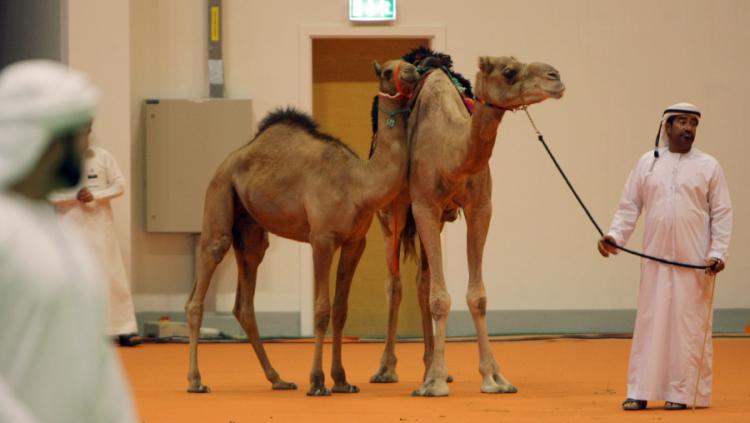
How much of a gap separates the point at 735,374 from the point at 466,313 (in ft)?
15.2

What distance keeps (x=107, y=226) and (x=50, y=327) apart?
431 inches

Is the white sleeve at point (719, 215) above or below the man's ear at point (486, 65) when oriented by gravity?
below

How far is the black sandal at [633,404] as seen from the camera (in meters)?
7.85

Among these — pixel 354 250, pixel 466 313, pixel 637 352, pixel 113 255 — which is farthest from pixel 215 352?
pixel 637 352

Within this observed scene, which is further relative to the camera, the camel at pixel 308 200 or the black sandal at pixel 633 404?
the camel at pixel 308 200

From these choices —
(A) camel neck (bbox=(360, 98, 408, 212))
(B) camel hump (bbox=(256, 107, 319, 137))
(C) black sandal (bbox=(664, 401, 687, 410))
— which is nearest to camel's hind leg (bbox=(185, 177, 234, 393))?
(B) camel hump (bbox=(256, 107, 319, 137))

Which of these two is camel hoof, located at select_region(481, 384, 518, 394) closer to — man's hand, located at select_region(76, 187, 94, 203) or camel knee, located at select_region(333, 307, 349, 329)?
camel knee, located at select_region(333, 307, 349, 329)

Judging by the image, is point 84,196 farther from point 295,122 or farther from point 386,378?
point 386,378

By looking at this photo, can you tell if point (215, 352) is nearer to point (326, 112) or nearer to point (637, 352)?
point (326, 112)

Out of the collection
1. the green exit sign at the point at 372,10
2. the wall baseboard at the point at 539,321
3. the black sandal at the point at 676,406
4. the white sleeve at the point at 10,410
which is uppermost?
the green exit sign at the point at 372,10

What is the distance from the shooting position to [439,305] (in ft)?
28.6

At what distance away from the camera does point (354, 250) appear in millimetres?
8859

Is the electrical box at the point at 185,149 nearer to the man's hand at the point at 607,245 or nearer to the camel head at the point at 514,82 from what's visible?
the camel head at the point at 514,82

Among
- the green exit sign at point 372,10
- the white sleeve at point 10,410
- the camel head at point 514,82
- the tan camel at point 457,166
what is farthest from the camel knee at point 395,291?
the white sleeve at point 10,410
